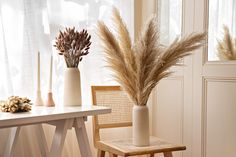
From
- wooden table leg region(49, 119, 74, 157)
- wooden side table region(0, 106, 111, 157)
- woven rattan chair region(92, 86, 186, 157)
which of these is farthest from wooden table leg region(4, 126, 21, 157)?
woven rattan chair region(92, 86, 186, 157)

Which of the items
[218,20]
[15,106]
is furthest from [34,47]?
[218,20]

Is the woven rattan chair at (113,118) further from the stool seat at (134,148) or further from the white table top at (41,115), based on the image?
the white table top at (41,115)

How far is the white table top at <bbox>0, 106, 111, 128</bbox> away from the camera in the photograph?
5.71ft

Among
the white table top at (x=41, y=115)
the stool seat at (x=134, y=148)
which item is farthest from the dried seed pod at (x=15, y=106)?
the stool seat at (x=134, y=148)

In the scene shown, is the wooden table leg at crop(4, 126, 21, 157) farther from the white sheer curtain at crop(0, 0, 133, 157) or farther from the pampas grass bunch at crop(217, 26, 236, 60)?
the pampas grass bunch at crop(217, 26, 236, 60)

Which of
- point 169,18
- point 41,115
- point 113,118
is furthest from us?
point 169,18

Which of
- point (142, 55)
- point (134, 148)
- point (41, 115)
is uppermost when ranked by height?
point (142, 55)

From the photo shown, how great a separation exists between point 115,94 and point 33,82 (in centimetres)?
63

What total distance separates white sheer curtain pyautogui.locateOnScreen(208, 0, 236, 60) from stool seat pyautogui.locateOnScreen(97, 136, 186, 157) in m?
0.69

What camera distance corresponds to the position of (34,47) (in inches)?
94.1

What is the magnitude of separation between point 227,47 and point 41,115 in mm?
1303

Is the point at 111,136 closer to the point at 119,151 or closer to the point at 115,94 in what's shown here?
the point at 115,94

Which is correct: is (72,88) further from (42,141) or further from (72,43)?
(42,141)

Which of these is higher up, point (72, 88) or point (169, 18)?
point (169, 18)
